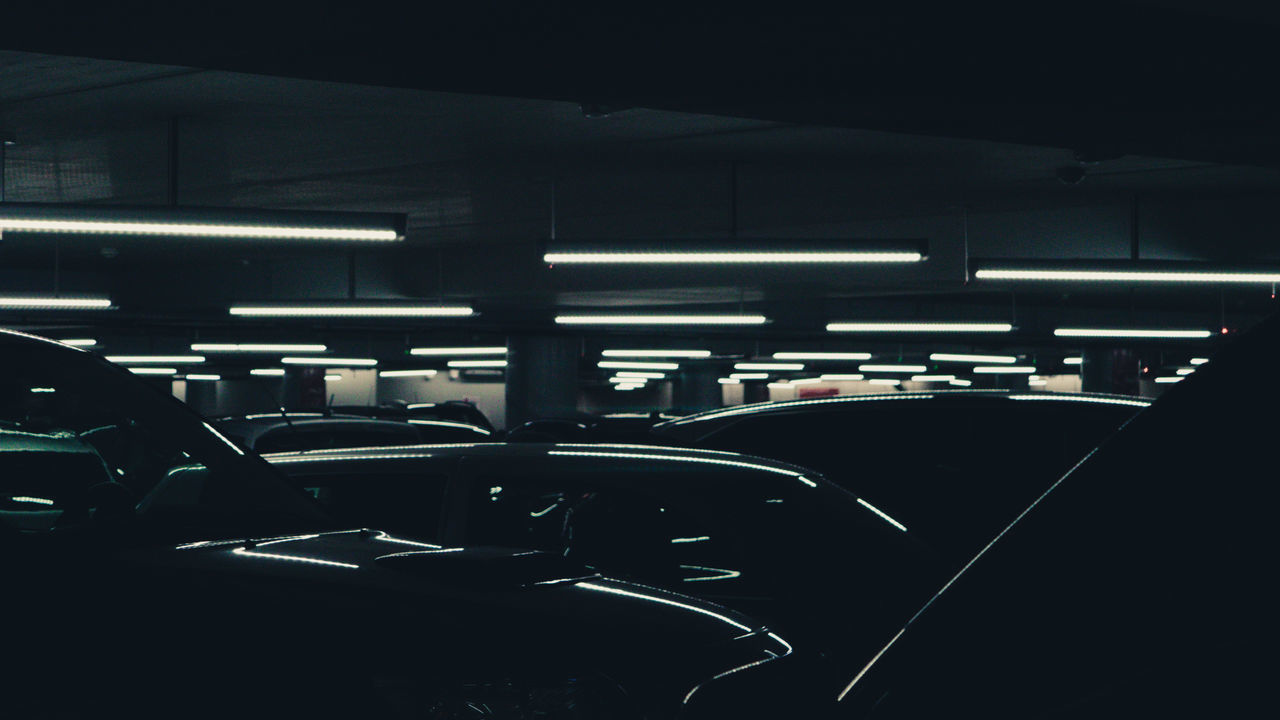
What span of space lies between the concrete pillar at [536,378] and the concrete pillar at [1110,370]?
15728mm

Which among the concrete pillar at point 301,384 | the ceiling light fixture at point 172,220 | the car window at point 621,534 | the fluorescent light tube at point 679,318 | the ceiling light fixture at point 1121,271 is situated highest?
the ceiling light fixture at point 172,220

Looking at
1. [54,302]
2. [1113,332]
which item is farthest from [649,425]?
[1113,332]

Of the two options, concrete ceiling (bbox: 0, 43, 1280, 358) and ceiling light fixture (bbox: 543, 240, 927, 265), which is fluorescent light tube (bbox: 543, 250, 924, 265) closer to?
ceiling light fixture (bbox: 543, 240, 927, 265)

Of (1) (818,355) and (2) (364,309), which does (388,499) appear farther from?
(1) (818,355)

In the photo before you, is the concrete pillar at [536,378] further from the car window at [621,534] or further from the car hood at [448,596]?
the car hood at [448,596]

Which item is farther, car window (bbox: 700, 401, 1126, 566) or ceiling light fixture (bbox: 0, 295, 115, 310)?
ceiling light fixture (bbox: 0, 295, 115, 310)

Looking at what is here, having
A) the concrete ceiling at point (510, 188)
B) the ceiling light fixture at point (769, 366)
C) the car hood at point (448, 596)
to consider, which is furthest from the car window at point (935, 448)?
the ceiling light fixture at point (769, 366)

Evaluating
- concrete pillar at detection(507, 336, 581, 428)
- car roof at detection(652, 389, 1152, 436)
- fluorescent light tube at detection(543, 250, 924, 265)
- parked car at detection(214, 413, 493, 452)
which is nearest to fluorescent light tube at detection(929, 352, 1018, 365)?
concrete pillar at detection(507, 336, 581, 428)

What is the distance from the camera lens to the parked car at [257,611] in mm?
2232

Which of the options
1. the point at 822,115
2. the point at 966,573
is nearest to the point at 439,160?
the point at 822,115

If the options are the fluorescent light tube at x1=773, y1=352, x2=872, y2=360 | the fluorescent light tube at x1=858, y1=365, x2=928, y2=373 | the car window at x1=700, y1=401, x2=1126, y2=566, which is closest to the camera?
the car window at x1=700, y1=401, x2=1126, y2=566

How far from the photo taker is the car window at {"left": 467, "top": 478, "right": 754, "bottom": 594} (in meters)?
4.50

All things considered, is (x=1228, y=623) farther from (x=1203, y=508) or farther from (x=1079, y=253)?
(x=1079, y=253)

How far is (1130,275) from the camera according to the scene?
42.2ft
